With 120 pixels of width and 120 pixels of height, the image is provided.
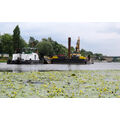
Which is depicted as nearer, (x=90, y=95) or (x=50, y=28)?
(x=90, y=95)

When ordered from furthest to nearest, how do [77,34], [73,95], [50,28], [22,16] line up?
[77,34] → [50,28] → [22,16] → [73,95]

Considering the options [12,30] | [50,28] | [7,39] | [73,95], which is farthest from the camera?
[7,39]

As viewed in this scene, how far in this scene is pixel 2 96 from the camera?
5730 mm

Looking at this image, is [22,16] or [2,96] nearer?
[2,96]

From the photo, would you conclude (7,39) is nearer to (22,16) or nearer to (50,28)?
(50,28)
